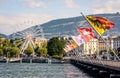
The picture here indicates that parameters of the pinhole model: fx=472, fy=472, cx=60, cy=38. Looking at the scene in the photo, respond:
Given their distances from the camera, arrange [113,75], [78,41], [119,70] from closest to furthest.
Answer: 1. [119,70]
2. [113,75]
3. [78,41]

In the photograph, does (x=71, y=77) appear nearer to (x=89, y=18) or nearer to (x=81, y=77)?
(x=81, y=77)

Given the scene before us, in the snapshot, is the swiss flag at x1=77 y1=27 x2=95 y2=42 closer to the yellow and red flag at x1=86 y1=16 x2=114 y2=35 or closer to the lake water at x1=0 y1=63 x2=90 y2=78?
the lake water at x1=0 y1=63 x2=90 y2=78

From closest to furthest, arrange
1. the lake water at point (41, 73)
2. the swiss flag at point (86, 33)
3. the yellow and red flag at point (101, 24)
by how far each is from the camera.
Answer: the yellow and red flag at point (101, 24)
the swiss flag at point (86, 33)
the lake water at point (41, 73)

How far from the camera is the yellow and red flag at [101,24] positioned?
189ft

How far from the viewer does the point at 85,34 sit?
257 ft

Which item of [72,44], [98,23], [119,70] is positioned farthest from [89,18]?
[72,44]

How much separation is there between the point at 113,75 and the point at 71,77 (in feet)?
68.9

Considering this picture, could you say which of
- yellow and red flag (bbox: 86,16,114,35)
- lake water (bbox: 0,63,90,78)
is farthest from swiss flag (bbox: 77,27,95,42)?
yellow and red flag (bbox: 86,16,114,35)

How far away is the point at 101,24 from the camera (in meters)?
58.3

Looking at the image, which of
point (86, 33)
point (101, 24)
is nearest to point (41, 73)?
point (86, 33)

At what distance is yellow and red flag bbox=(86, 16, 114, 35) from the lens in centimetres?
5758

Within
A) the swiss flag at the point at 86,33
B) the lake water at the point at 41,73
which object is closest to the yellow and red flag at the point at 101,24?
the swiss flag at the point at 86,33

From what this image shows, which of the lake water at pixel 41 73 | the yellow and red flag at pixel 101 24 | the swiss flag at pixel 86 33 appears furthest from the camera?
the lake water at pixel 41 73

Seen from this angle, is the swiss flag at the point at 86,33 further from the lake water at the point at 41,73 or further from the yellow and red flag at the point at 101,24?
the yellow and red flag at the point at 101,24
